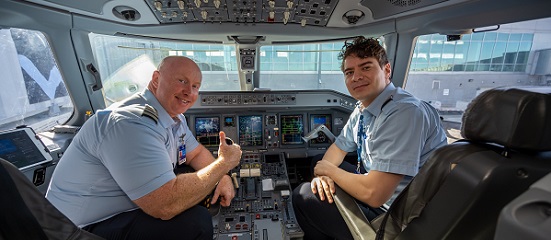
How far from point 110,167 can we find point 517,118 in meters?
1.44

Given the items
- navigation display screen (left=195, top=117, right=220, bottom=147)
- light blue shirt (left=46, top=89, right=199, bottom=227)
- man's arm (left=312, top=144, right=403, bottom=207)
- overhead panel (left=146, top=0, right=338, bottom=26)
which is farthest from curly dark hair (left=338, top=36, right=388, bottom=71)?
navigation display screen (left=195, top=117, right=220, bottom=147)

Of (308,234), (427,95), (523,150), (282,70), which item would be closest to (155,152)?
(308,234)

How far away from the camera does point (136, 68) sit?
2.84m

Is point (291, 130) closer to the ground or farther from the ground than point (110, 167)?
closer to the ground

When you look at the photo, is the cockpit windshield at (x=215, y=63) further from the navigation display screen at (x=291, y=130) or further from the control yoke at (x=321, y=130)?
the control yoke at (x=321, y=130)

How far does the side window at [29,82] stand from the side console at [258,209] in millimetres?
1793

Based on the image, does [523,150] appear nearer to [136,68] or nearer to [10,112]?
[10,112]

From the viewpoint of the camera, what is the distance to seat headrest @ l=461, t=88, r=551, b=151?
0.55m

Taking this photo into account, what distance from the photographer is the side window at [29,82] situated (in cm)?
181

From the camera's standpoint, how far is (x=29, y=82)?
6.48 ft

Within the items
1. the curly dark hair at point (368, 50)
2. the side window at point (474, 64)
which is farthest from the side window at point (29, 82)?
the side window at point (474, 64)

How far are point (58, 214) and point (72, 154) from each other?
1.87 ft

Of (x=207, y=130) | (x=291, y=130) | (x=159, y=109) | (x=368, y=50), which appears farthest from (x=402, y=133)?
(x=207, y=130)

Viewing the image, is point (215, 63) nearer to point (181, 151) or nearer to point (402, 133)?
point (181, 151)
